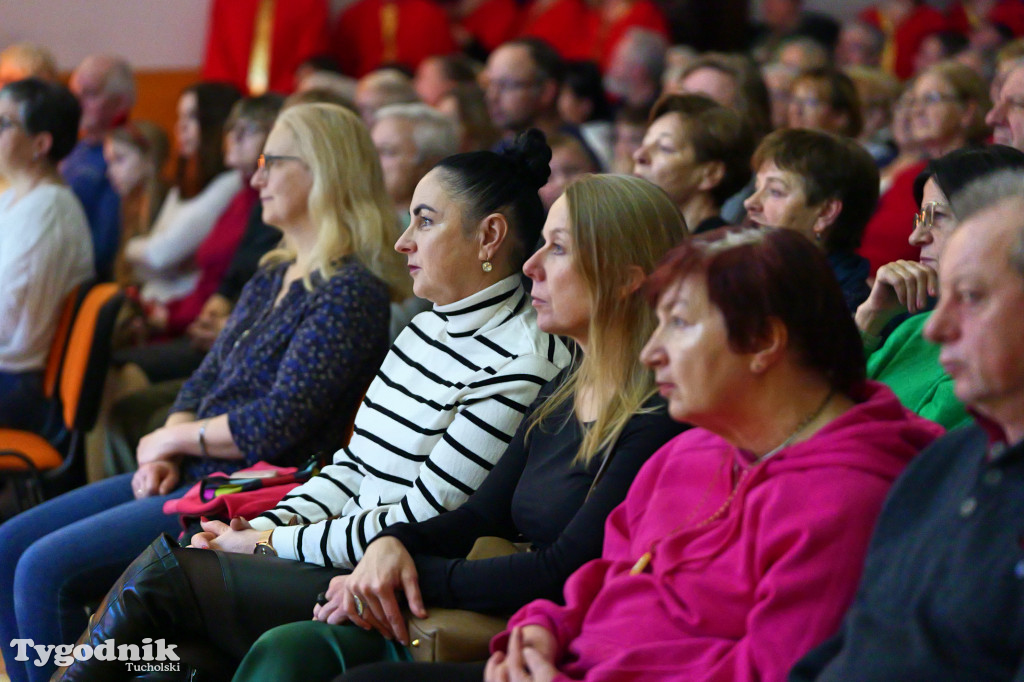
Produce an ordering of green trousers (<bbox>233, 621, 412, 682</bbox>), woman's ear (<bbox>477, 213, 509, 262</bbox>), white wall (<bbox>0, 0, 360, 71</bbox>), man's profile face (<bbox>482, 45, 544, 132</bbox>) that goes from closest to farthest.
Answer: green trousers (<bbox>233, 621, 412, 682</bbox>) → woman's ear (<bbox>477, 213, 509, 262</bbox>) → man's profile face (<bbox>482, 45, 544, 132</bbox>) → white wall (<bbox>0, 0, 360, 71</bbox>)

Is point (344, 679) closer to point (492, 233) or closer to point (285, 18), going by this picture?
point (492, 233)

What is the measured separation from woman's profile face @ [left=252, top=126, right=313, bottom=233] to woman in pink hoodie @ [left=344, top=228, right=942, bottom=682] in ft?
4.36

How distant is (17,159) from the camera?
331cm

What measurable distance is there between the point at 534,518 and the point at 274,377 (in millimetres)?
939

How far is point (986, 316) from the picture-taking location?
120 centimetres

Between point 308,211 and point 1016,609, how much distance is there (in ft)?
6.14

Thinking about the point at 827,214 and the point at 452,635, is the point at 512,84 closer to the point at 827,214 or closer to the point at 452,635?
the point at 827,214

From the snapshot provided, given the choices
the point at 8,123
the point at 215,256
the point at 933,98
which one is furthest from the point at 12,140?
the point at 933,98

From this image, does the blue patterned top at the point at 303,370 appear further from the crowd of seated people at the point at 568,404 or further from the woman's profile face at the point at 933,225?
the woman's profile face at the point at 933,225

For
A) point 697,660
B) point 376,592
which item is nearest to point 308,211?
point 376,592

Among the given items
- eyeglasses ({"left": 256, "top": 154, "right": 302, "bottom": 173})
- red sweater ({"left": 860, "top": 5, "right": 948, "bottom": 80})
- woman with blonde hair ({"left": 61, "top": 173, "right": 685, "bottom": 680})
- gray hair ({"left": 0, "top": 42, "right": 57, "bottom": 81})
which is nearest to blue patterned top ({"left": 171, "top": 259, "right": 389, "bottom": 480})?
eyeglasses ({"left": 256, "top": 154, "right": 302, "bottom": 173})

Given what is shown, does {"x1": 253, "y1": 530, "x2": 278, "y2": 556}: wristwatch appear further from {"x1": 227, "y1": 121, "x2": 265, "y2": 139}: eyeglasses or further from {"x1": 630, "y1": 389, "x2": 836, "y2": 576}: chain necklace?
{"x1": 227, "y1": 121, "x2": 265, "y2": 139}: eyeglasses

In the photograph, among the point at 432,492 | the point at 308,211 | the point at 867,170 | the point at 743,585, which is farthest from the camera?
the point at 308,211

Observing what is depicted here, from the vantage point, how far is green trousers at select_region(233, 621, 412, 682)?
1.63 m
